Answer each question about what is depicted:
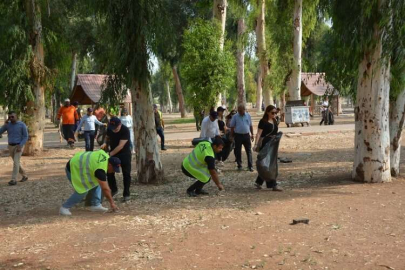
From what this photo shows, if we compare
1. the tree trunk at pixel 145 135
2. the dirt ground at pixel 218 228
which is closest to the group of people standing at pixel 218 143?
the dirt ground at pixel 218 228

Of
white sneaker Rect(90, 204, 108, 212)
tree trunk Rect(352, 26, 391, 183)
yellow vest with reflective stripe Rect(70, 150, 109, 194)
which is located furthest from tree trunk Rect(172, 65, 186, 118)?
yellow vest with reflective stripe Rect(70, 150, 109, 194)

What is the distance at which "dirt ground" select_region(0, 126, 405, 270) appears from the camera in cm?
516

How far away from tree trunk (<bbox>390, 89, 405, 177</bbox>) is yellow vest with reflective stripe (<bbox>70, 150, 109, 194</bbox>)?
618 cm

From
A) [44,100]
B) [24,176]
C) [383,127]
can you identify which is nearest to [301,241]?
[383,127]

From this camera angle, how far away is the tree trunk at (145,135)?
31.8 ft

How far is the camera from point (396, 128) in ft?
31.9

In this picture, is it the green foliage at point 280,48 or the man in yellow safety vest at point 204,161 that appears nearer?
the man in yellow safety vest at point 204,161

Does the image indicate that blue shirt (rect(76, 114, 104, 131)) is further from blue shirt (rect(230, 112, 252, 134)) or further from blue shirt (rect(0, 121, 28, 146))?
blue shirt (rect(230, 112, 252, 134))

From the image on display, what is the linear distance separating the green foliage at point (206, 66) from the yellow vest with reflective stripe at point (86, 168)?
1088 centimetres

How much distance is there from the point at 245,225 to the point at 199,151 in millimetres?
1969

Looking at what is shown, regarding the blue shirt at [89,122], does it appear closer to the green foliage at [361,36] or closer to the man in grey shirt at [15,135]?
the man in grey shirt at [15,135]

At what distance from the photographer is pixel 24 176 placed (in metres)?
11.1

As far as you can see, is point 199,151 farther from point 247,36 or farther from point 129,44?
point 247,36

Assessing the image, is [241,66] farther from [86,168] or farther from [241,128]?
[86,168]
